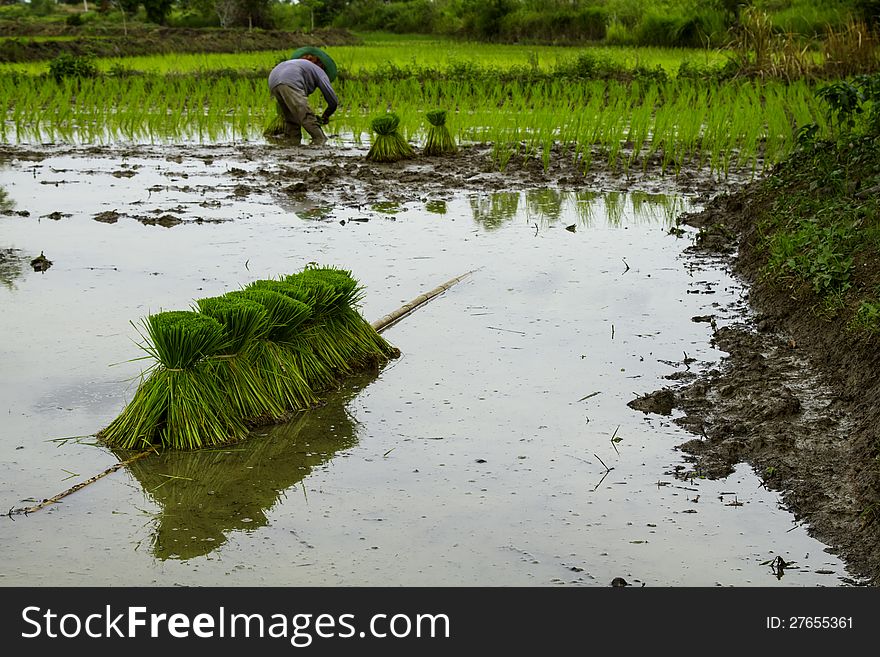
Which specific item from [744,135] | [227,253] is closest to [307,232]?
[227,253]

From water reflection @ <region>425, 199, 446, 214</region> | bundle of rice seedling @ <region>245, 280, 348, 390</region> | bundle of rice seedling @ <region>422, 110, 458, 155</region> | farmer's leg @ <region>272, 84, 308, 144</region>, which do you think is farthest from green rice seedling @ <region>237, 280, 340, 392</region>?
farmer's leg @ <region>272, 84, 308, 144</region>

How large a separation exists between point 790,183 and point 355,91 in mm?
8190

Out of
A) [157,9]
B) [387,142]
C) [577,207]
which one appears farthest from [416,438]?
[157,9]

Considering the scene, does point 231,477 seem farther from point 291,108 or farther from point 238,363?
point 291,108

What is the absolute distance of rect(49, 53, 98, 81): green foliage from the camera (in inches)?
572

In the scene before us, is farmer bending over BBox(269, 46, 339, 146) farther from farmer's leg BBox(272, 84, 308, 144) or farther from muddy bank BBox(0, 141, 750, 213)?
muddy bank BBox(0, 141, 750, 213)

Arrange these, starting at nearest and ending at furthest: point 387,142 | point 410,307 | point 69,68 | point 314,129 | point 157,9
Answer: point 410,307, point 387,142, point 314,129, point 69,68, point 157,9

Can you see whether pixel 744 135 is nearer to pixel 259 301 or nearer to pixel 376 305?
pixel 376 305

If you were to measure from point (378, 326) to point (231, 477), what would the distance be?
1.56m

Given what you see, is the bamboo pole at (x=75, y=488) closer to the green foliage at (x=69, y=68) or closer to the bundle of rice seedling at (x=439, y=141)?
the bundle of rice seedling at (x=439, y=141)

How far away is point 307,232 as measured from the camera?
677cm

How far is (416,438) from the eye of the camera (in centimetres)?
362

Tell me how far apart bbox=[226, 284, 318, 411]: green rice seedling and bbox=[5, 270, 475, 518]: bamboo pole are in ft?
1.77

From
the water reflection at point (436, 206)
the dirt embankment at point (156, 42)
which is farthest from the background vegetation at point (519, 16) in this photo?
the water reflection at point (436, 206)
